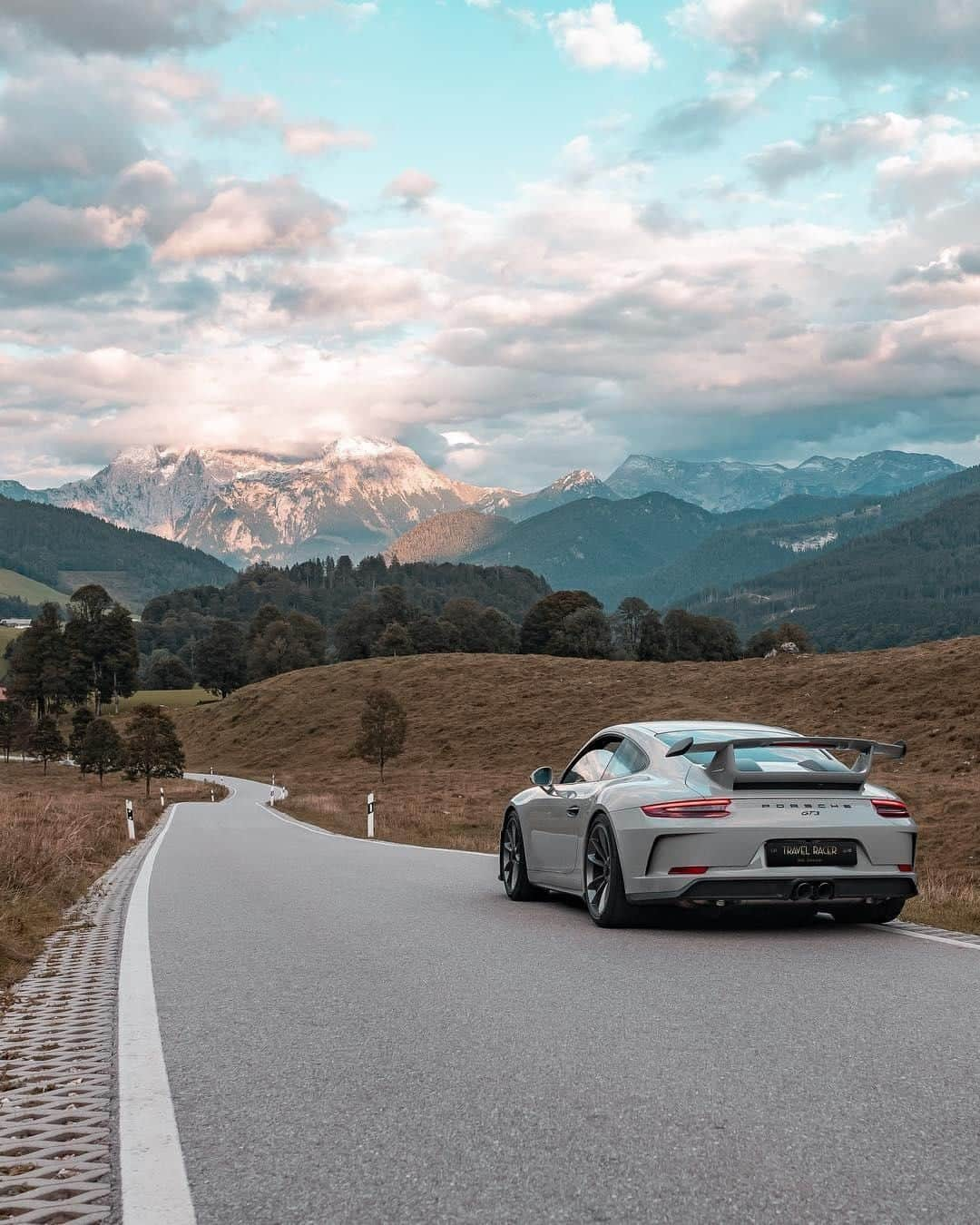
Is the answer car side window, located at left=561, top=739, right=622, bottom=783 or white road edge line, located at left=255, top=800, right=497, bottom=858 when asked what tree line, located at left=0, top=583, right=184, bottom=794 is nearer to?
white road edge line, located at left=255, top=800, right=497, bottom=858

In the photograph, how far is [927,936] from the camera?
8.65 metres

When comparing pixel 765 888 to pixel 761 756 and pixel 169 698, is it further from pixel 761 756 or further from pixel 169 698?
pixel 169 698

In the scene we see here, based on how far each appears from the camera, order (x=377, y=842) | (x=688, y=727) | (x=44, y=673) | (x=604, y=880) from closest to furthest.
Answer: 1. (x=604, y=880)
2. (x=688, y=727)
3. (x=377, y=842)
4. (x=44, y=673)

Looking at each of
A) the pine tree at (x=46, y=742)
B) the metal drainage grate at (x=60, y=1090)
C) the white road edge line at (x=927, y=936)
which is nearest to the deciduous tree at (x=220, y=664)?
the pine tree at (x=46, y=742)

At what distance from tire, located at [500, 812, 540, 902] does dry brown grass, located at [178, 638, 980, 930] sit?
8.30 meters

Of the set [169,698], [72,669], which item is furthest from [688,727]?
[169,698]

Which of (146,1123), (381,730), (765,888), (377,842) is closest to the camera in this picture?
(146,1123)

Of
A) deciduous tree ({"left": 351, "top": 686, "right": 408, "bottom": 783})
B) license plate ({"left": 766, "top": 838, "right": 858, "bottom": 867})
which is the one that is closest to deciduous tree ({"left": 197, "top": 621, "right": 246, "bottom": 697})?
deciduous tree ({"left": 351, "top": 686, "right": 408, "bottom": 783})

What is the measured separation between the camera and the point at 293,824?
1219 inches

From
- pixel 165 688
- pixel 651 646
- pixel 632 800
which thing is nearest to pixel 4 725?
pixel 165 688

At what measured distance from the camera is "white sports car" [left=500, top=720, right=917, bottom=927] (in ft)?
27.3

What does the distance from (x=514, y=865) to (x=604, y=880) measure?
2239 mm

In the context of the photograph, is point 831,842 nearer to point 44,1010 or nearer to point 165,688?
point 44,1010

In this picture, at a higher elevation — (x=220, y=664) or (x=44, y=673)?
(x=220, y=664)
